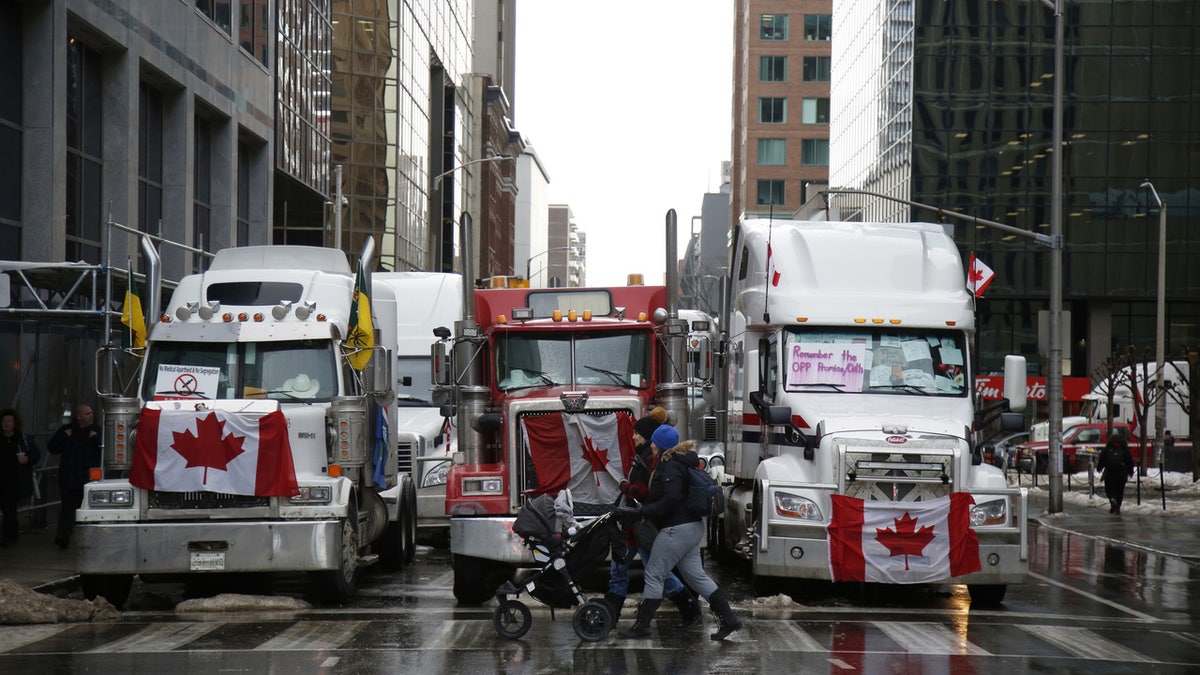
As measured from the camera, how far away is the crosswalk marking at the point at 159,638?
1191 centimetres

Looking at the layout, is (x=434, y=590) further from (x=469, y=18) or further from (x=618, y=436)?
(x=469, y=18)

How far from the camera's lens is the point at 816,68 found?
361 ft

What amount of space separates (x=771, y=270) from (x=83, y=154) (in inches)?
633

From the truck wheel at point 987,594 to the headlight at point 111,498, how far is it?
340 inches

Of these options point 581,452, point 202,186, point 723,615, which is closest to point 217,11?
point 202,186

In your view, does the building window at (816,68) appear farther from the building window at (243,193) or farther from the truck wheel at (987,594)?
the truck wheel at (987,594)

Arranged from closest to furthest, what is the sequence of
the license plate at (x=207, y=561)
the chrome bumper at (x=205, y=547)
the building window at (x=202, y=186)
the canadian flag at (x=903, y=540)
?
the chrome bumper at (x=205, y=547)
the license plate at (x=207, y=561)
the canadian flag at (x=903, y=540)
the building window at (x=202, y=186)

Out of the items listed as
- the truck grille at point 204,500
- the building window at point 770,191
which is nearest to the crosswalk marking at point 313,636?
the truck grille at point 204,500

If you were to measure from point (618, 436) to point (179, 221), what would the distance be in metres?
20.9

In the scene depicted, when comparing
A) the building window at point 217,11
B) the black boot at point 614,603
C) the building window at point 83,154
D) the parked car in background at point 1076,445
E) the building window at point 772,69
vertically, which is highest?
the building window at point 772,69

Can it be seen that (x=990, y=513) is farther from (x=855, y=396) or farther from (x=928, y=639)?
(x=928, y=639)

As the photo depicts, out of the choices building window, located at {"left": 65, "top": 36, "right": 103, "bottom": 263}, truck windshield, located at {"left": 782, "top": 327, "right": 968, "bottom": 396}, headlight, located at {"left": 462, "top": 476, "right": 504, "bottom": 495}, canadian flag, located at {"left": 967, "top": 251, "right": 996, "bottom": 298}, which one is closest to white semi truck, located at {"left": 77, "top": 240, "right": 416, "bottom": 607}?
headlight, located at {"left": 462, "top": 476, "right": 504, "bottom": 495}

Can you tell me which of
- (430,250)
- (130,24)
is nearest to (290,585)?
(130,24)

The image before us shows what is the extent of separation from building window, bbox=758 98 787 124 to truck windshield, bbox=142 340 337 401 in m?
96.8
